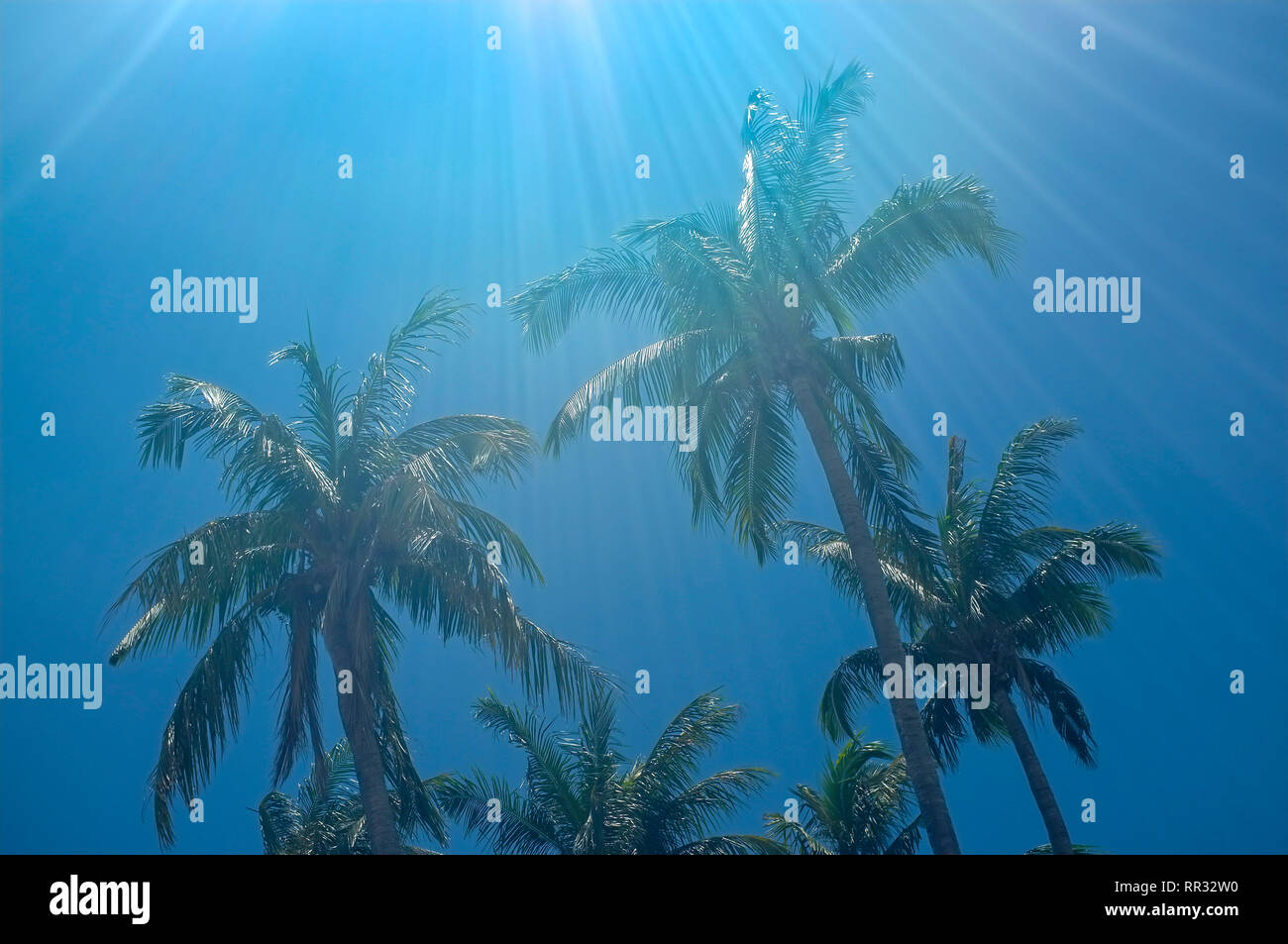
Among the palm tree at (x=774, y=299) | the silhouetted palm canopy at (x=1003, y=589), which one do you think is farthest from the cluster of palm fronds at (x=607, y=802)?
the palm tree at (x=774, y=299)

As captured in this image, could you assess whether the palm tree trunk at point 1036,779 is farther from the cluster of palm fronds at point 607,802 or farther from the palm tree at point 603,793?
the palm tree at point 603,793

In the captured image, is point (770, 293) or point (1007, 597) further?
point (1007, 597)

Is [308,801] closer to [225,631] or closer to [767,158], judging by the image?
[225,631]

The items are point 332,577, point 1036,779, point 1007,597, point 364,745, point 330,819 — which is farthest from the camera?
point 1007,597

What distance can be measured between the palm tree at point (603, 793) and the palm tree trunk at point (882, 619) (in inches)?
173

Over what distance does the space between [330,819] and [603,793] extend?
486 centimetres

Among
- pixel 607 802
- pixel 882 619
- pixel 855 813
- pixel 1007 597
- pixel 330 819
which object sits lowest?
pixel 855 813

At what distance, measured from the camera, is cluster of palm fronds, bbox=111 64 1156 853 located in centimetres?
1611

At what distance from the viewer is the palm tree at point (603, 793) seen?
19906 mm

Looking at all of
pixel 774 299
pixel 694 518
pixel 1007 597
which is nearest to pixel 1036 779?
pixel 1007 597

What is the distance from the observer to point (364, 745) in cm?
1603

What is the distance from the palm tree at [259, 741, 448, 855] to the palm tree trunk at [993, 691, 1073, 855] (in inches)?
A: 382

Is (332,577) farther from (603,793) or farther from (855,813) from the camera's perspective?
(855,813)

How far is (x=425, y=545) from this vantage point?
1617 cm
